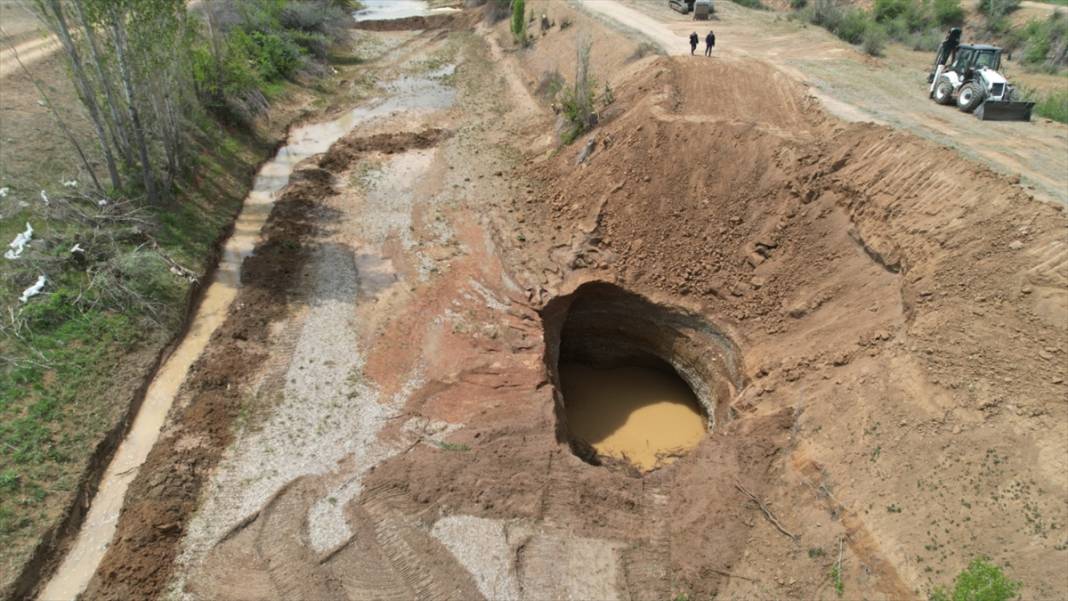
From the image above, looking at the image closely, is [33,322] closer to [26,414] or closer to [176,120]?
[26,414]

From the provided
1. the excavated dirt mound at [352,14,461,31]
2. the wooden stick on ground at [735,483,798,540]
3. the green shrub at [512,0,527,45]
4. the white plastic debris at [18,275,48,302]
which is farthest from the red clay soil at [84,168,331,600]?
the excavated dirt mound at [352,14,461,31]

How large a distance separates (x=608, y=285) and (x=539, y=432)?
18.0 ft

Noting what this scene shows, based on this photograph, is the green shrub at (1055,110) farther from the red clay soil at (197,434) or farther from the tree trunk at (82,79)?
the tree trunk at (82,79)

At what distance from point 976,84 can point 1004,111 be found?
1.11 meters

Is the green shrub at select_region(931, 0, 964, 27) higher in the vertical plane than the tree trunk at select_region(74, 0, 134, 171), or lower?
higher

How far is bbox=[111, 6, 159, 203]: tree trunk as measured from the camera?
49.2ft

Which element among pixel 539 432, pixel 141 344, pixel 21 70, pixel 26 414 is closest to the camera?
pixel 26 414

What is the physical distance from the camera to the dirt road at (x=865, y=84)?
13.5 metres

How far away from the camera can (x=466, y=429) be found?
12.4m

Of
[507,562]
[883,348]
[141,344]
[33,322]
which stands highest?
[883,348]

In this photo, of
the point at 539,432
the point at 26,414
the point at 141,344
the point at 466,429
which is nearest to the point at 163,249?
A: the point at 141,344

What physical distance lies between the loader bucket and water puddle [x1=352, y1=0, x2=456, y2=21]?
4030 cm

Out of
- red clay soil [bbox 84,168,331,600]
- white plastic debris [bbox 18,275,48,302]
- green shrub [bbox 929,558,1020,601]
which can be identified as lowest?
red clay soil [bbox 84,168,331,600]

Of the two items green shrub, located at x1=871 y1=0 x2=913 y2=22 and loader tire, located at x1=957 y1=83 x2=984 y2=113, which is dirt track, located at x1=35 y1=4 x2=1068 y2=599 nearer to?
loader tire, located at x1=957 y1=83 x2=984 y2=113
